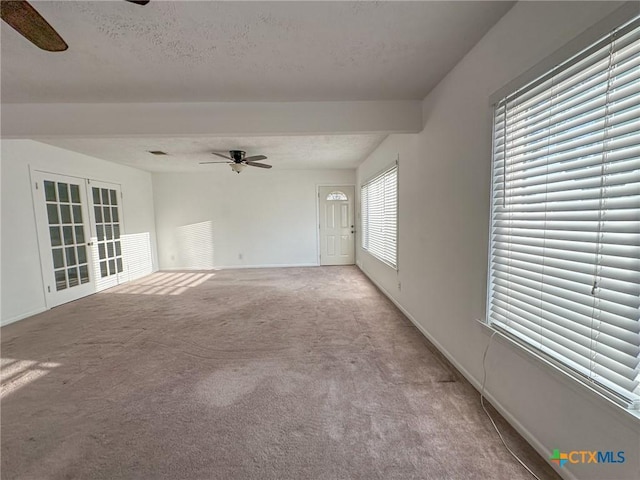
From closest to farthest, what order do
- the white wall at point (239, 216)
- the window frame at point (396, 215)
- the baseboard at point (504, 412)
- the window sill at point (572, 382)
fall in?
the window sill at point (572, 382)
the baseboard at point (504, 412)
the window frame at point (396, 215)
the white wall at point (239, 216)

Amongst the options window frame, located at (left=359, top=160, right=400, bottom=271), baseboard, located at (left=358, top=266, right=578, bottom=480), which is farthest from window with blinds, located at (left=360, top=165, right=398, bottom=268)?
baseboard, located at (left=358, top=266, right=578, bottom=480)

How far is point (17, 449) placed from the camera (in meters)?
1.48

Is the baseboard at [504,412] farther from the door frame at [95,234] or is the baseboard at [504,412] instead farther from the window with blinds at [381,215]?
the door frame at [95,234]

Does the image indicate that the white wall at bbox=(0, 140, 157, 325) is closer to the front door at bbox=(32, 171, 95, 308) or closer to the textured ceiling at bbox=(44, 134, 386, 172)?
the front door at bbox=(32, 171, 95, 308)

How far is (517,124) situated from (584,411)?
4.73ft

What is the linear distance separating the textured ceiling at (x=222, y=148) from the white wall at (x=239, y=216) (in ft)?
2.49

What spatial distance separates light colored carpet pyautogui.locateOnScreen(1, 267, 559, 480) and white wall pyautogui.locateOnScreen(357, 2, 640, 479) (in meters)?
0.22

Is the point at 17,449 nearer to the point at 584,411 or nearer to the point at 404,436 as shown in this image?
the point at 404,436

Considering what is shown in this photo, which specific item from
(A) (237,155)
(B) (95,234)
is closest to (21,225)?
(B) (95,234)

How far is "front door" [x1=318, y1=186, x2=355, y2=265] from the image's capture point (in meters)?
6.59

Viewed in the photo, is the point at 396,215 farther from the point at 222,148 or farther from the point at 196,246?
the point at 196,246

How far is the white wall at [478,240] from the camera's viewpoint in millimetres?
1143

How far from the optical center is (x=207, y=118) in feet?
8.71

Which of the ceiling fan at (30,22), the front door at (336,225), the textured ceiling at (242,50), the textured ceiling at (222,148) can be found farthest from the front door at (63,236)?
the front door at (336,225)
